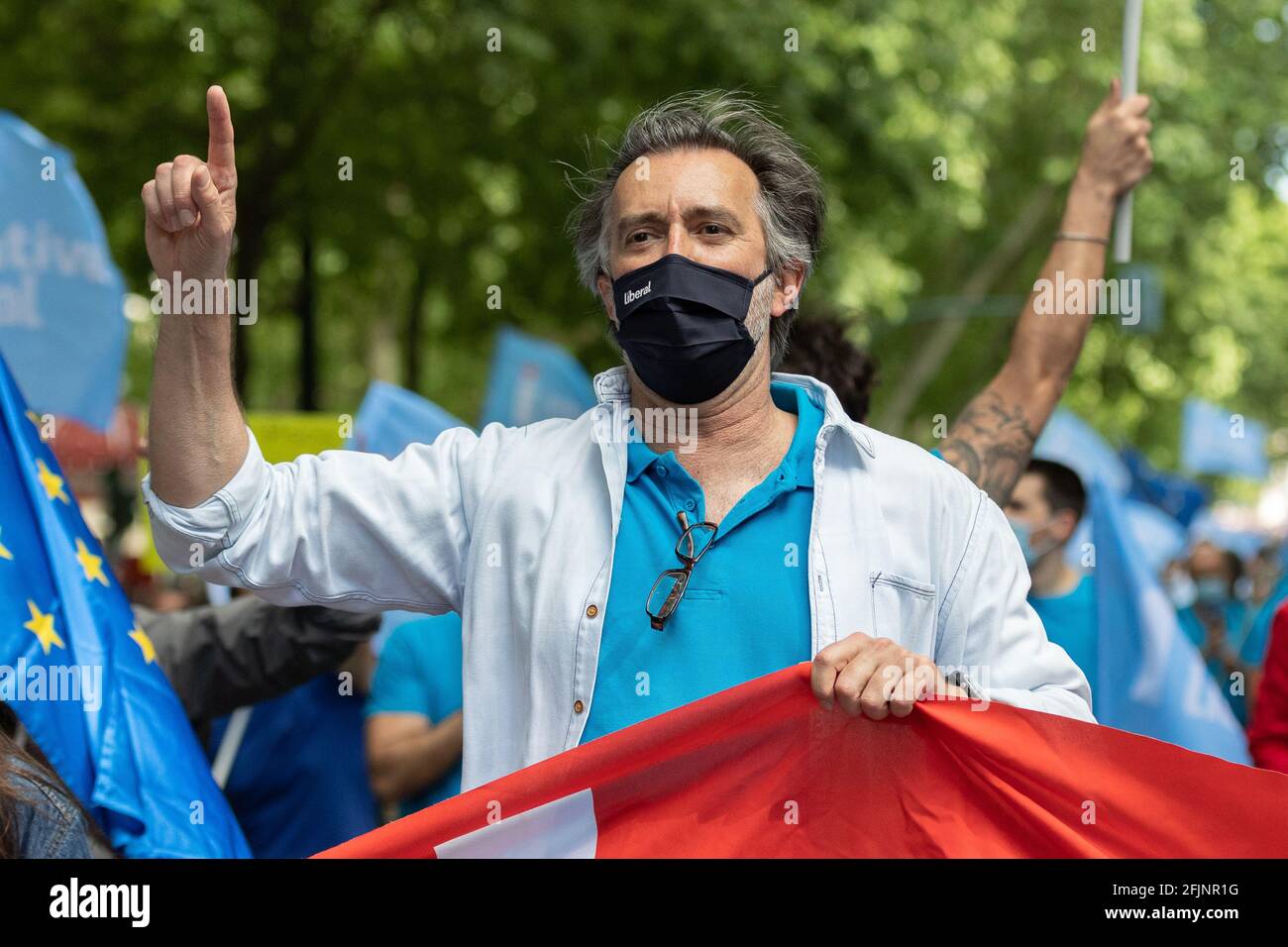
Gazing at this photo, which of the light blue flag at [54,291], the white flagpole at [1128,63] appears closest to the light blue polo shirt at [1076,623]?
the white flagpole at [1128,63]

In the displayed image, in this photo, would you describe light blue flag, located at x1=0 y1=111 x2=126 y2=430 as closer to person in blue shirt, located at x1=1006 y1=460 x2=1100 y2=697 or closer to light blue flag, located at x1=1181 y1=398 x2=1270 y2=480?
person in blue shirt, located at x1=1006 y1=460 x2=1100 y2=697

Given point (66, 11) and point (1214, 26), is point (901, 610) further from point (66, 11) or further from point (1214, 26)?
point (1214, 26)

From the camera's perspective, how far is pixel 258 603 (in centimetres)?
398

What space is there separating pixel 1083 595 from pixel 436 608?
10.2 feet

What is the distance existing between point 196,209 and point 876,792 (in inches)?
55.7

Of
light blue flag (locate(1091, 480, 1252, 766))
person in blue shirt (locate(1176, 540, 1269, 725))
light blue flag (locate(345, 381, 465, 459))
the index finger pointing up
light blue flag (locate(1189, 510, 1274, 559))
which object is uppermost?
the index finger pointing up

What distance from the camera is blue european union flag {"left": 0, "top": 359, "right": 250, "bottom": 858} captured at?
3094 millimetres

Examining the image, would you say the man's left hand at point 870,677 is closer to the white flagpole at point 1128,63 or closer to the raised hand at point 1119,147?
the white flagpole at point 1128,63

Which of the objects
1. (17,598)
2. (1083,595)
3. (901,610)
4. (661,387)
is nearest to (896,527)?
(901,610)

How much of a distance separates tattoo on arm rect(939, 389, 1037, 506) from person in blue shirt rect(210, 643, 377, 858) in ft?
6.30

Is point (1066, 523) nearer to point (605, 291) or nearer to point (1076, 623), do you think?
point (1076, 623)

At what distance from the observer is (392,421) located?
5.44 m

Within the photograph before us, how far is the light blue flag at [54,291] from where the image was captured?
18.8ft

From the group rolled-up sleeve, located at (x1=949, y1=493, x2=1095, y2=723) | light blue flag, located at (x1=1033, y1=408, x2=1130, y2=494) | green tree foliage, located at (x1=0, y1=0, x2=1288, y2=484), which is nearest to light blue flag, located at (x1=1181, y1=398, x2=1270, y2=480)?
green tree foliage, located at (x1=0, y1=0, x2=1288, y2=484)
